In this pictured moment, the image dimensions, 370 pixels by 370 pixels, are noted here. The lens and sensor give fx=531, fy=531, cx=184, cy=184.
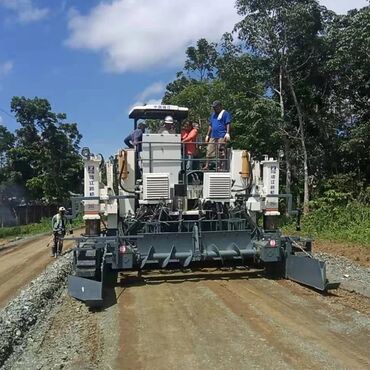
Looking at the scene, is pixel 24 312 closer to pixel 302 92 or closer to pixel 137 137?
pixel 137 137

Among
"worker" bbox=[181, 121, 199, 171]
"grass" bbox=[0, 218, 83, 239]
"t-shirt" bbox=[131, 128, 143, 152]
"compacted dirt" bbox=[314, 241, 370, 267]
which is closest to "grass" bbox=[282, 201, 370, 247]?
"compacted dirt" bbox=[314, 241, 370, 267]

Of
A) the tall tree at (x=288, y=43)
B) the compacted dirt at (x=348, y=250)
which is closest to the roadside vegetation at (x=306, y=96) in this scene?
the tall tree at (x=288, y=43)

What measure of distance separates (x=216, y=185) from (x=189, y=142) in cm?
121

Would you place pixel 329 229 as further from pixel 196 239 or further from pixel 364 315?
pixel 364 315

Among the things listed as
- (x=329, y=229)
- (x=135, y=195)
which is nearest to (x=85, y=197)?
(x=135, y=195)

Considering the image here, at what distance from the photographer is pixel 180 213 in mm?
10406

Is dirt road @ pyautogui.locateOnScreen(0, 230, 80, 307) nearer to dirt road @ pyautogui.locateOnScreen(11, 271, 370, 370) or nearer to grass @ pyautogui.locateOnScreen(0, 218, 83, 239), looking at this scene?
dirt road @ pyautogui.locateOnScreen(11, 271, 370, 370)

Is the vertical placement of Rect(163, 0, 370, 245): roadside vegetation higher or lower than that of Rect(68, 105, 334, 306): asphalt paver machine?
higher

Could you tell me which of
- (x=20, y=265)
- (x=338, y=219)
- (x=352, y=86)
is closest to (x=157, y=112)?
(x=20, y=265)

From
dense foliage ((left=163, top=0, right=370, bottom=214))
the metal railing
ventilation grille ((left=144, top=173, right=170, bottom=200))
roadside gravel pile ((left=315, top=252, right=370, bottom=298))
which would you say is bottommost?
roadside gravel pile ((left=315, top=252, right=370, bottom=298))

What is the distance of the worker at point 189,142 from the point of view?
1111 cm

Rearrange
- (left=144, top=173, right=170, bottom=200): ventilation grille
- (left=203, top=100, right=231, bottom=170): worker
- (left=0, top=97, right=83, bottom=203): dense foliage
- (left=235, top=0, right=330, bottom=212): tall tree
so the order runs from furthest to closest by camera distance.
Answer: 1. (left=0, top=97, right=83, bottom=203): dense foliage
2. (left=235, top=0, right=330, bottom=212): tall tree
3. (left=203, top=100, right=231, bottom=170): worker
4. (left=144, top=173, right=170, bottom=200): ventilation grille

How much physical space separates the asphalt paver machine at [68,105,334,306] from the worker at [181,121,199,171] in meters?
0.14

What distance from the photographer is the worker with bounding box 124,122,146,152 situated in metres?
11.0
